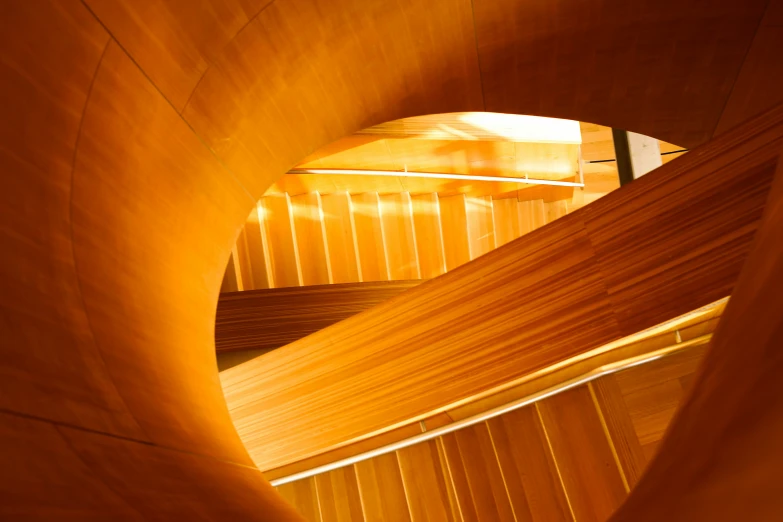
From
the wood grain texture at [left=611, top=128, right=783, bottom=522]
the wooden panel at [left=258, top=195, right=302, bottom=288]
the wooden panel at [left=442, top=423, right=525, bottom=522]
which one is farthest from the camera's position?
the wooden panel at [left=258, top=195, right=302, bottom=288]

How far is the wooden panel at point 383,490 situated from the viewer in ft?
11.3

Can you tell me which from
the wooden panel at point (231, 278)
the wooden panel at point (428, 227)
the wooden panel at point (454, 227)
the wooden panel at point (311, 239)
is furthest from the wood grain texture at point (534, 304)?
the wooden panel at point (454, 227)

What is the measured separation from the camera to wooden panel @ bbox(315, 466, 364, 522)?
11.5 feet

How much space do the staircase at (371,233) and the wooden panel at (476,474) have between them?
5.64 ft

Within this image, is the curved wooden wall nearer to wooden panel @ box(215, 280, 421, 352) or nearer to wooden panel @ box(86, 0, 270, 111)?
wooden panel @ box(86, 0, 270, 111)

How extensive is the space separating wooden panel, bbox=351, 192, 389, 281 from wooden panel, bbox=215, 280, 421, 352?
2.22 feet

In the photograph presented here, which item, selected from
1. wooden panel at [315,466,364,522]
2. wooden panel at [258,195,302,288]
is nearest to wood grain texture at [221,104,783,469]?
wooden panel at [315,466,364,522]

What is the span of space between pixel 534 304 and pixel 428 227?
10.0ft

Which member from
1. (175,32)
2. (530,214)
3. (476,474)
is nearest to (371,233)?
(530,214)

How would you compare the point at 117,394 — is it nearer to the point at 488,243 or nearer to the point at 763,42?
the point at 763,42

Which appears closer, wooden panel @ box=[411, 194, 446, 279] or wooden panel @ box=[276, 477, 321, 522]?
wooden panel @ box=[276, 477, 321, 522]

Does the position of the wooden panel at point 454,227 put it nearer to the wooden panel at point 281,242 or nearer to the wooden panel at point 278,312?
the wooden panel at point 278,312

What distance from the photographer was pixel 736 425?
586mm

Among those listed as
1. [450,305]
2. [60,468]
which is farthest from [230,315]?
[60,468]
